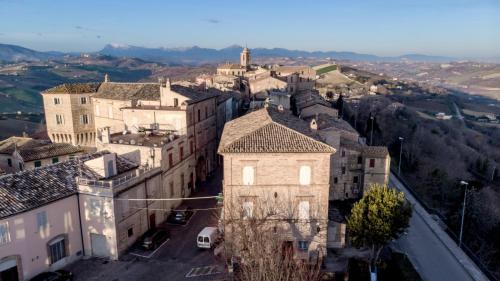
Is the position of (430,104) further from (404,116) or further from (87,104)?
(87,104)

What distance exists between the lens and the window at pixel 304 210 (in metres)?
29.5

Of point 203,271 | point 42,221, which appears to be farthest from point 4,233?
point 203,271

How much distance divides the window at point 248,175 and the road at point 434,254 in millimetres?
16135

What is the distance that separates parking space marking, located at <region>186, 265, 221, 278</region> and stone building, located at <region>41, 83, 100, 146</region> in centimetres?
3507

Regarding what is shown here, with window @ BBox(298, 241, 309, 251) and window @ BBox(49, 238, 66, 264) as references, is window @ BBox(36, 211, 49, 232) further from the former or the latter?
window @ BBox(298, 241, 309, 251)

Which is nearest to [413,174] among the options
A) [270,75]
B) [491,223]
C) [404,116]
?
[491,223]

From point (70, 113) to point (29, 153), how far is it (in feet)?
37.1

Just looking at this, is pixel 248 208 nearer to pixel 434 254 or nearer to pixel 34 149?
pixel 434 254

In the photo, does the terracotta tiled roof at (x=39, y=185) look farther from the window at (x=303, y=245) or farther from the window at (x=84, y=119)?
the window at (x=84, y=119)

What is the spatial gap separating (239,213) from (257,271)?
24.1ft

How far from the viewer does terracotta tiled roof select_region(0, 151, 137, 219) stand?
26.4 m

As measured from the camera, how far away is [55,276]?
27031 millimetres

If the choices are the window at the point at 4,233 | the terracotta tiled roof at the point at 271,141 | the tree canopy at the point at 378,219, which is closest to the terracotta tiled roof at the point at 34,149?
the window at the point at 4,233

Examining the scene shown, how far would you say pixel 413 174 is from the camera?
66312 mm
